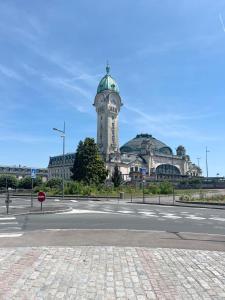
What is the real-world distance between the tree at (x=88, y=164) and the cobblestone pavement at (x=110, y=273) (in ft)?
233

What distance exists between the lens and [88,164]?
270ft

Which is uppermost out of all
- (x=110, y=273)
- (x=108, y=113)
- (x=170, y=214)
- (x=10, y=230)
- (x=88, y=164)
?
(x=108, y=113)

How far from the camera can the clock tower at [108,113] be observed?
579 ft

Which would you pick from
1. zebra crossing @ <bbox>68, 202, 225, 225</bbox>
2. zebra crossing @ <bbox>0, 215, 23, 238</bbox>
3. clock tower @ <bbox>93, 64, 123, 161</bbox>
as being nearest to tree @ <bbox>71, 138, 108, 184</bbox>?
zebra crossing @ <bbox>68, 202, 225, 225</bbox>

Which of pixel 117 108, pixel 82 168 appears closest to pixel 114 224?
pixel 82 168

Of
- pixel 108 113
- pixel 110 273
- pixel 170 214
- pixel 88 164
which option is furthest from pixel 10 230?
pixel 108 113

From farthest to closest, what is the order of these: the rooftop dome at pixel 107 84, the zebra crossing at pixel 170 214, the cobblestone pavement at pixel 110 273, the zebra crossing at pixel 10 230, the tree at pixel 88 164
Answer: the rooftop dome at pixel 107 84 → the tree at pixel 88 164 → the zebra crossing at pixel 170 214 → the zebra crossing at pixel 10 230 → the cobblestone pavement at pixel 110 273

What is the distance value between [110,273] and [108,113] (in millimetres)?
169876

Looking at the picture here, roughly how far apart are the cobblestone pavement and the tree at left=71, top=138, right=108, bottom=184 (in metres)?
71.1

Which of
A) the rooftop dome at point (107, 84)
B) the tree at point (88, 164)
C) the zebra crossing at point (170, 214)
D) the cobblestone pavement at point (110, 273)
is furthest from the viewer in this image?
the rooftop dome at point (107, 84)

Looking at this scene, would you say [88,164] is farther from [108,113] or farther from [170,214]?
[108,113]

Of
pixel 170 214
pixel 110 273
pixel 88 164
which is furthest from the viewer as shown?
pixel 88 164

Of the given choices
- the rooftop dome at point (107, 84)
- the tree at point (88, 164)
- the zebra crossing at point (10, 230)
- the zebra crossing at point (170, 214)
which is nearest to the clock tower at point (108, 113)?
the rooftop dome at point (107, 84)

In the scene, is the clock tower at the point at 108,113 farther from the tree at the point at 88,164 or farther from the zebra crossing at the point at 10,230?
the zebra crossing at the point at 10,230
